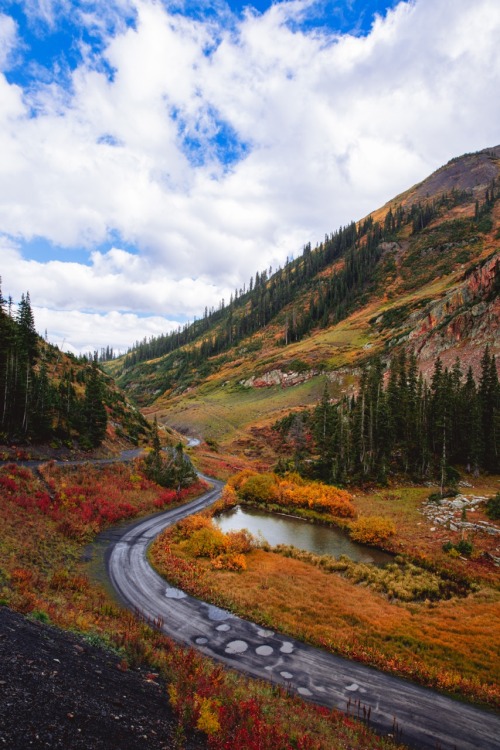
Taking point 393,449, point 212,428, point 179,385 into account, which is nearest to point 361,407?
point 393,449

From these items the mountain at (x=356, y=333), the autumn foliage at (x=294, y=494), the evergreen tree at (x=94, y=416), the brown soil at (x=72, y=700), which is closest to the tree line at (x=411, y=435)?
the autumn foliage at (x=294, y=494)

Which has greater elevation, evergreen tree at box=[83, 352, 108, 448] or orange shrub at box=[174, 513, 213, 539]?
evergreen tree at box=[83, 352, 108, 448]

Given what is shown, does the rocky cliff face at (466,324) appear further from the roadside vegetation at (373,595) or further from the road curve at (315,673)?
the road curve at (315,673)

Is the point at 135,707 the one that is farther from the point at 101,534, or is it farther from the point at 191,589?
the point at 101,534

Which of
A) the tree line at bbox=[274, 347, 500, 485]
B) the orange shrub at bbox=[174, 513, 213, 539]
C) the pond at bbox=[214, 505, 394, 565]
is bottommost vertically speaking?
the pond at bbox=[214, 505, 394, 565]

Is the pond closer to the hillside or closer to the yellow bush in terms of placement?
the yellow bush

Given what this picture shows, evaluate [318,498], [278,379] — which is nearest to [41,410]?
[318,498]

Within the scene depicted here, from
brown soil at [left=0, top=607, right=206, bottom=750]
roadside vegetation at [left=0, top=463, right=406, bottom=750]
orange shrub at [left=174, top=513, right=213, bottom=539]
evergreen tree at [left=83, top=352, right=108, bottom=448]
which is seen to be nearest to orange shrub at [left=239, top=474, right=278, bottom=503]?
orange shrub at [left=174, top=513, right=213, bottom=539]

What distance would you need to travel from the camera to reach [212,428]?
101812mm

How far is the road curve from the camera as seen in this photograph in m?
14.1

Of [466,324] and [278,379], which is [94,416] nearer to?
[278,379]

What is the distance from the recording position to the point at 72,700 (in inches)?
355

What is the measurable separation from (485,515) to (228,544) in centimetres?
2688

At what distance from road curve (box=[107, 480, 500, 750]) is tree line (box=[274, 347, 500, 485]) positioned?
3735 centimetres
